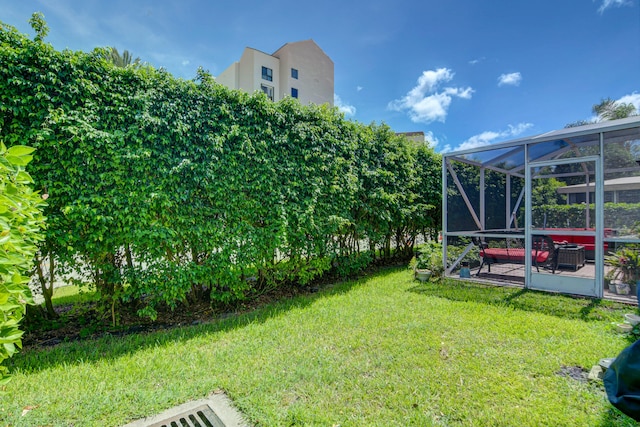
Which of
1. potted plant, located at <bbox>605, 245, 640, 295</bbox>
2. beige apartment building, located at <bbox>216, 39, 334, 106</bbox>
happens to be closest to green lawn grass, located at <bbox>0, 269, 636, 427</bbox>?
potted plant, located at <bbox>605, 245, 640, 295</bbox>

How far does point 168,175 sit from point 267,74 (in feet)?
98.2

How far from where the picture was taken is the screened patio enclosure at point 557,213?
17.5 feet

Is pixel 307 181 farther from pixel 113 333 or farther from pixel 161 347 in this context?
pixel 113 333

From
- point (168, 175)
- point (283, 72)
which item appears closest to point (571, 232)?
point (168, 175)

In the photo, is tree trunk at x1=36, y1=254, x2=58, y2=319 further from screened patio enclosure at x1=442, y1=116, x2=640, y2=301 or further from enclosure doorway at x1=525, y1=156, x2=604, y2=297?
enclosure doorway at x1=525, y1=156, x2=604, y2=297

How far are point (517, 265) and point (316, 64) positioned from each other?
32.4m

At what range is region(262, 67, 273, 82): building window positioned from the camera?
30.2m

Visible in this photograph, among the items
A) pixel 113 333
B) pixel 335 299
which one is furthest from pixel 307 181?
pixel 113 333

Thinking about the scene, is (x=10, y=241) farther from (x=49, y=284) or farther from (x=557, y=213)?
(x=557, y=213)

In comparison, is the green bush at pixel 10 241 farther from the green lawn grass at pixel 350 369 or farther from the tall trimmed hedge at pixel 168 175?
the tall trimmed hedge at pixel 168 175

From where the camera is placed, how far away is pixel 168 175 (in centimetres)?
418

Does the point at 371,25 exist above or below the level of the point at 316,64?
below

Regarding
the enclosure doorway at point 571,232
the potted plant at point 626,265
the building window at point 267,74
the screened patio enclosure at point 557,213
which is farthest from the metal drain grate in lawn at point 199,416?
the building window at point 267,74

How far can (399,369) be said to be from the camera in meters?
3.11
